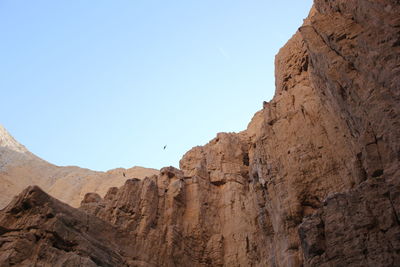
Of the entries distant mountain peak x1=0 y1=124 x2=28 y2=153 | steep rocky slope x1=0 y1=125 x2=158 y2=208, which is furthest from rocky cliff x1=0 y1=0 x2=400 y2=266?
distant mountain peak x1=0 y1=124 x2=28 y2=153

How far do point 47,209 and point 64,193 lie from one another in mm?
36589

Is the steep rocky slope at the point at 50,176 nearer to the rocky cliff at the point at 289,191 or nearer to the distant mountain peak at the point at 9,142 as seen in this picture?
the distant mountain peak at the point at 9,142

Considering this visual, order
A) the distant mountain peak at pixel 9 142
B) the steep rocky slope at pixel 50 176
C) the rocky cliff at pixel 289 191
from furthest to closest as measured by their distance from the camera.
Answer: the distant mountain peak at pixel 9 142
the steep rocky slope at pixel 50 176
the rocky cliff at pixel 289 191

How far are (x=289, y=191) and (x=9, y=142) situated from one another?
6683 centimetres

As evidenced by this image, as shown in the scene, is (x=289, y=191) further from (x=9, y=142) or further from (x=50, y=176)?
(x=9, y=142)

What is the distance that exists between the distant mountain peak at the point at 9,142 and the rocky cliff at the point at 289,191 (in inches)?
1846

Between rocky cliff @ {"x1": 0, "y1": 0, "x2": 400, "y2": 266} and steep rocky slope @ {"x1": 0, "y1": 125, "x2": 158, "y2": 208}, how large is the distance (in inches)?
971

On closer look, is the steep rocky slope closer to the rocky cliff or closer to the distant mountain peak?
the distant mountain peak

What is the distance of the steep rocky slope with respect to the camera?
6053 cm

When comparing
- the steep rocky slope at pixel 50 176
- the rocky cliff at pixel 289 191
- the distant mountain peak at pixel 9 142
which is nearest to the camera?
the rocky cliff at pixel 289 191

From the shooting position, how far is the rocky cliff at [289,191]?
1611 centimetres

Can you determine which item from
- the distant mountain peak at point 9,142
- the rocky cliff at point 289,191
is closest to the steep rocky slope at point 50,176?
the distant mountain peak at point 9,142

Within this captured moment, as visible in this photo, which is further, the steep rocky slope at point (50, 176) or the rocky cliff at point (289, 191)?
the steep rocky slope at point (50, 176)

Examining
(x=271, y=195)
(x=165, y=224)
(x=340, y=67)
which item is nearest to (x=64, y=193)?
(x=165, y=224)
